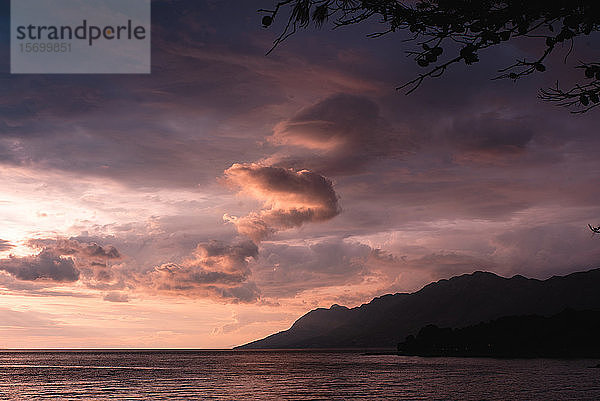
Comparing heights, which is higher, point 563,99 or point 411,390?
point 563,99

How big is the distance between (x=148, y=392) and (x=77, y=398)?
10.1 meters

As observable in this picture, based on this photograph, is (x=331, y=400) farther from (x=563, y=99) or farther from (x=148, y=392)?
(x=563, y=99)

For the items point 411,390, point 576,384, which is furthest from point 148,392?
point 576,384

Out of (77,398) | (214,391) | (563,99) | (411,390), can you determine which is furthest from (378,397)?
(563,99)

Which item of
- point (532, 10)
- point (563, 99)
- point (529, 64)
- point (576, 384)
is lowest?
point (576, 384)

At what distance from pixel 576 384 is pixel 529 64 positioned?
291 ft

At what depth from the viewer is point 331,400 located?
65.4m

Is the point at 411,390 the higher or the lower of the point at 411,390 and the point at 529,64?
the lower

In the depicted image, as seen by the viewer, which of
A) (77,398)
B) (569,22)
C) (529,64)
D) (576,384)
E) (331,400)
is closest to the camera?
(569,22)

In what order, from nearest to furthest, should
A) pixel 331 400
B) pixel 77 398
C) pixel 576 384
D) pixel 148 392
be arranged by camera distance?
1. pixel 331 400
2. pixel 77 398
3. pixel 148 392
4. pixel 576 384

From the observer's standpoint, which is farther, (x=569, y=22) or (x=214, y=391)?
(x=214, y=391)

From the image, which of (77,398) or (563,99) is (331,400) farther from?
(563,99)

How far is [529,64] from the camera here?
9.48 m

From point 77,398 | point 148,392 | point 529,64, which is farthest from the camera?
point 148,392
